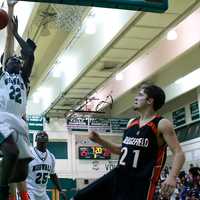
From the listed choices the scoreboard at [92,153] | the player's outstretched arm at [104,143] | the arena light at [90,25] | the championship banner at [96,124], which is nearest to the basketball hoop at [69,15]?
the arena light at [90,25]

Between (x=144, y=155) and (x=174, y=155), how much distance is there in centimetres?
28

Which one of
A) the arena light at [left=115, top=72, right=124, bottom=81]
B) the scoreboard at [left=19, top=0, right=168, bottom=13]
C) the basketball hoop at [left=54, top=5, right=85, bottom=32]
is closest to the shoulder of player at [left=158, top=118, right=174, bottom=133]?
the scoreboard at [left=19, top=0, right=168, bottom=13]

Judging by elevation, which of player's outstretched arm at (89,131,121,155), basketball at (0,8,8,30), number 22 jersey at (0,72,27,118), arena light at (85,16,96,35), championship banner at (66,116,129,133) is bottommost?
player's outstretched arm at (89,131,121,155)

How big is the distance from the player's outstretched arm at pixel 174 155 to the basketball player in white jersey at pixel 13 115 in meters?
1.24

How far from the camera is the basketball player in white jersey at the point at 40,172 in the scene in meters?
6.96

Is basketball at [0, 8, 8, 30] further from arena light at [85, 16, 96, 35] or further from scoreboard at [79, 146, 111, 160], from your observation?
scoreboard at [79, 146, 111, 160]

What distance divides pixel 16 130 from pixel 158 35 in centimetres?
764

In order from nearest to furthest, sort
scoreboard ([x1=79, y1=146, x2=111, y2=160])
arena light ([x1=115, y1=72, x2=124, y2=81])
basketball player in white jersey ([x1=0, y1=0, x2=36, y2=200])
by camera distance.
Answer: basketball player in white jersey ([x1=0, y1=0, x2=36, y2=200]) < arena light ([x1=115, y1=72, x2=124, y2=81]) < scoreboard ([x1=79, y1=146, x2=111, y2=160])

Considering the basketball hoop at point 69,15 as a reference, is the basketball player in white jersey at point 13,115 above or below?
below

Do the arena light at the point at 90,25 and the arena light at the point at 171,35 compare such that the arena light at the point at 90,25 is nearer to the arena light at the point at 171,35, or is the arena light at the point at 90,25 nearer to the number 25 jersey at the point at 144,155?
the arena light at the point at 171,35

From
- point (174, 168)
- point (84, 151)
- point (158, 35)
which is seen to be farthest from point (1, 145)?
point (84, 151)

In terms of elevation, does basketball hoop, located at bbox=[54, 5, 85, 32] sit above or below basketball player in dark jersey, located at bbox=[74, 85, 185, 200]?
above

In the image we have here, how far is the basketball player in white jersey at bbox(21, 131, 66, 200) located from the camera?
696 centimetres

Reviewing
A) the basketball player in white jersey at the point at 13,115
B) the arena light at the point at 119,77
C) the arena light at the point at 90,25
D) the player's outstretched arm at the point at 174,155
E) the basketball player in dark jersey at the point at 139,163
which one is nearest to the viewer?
the player's outstretched arm at the point at 174,155
